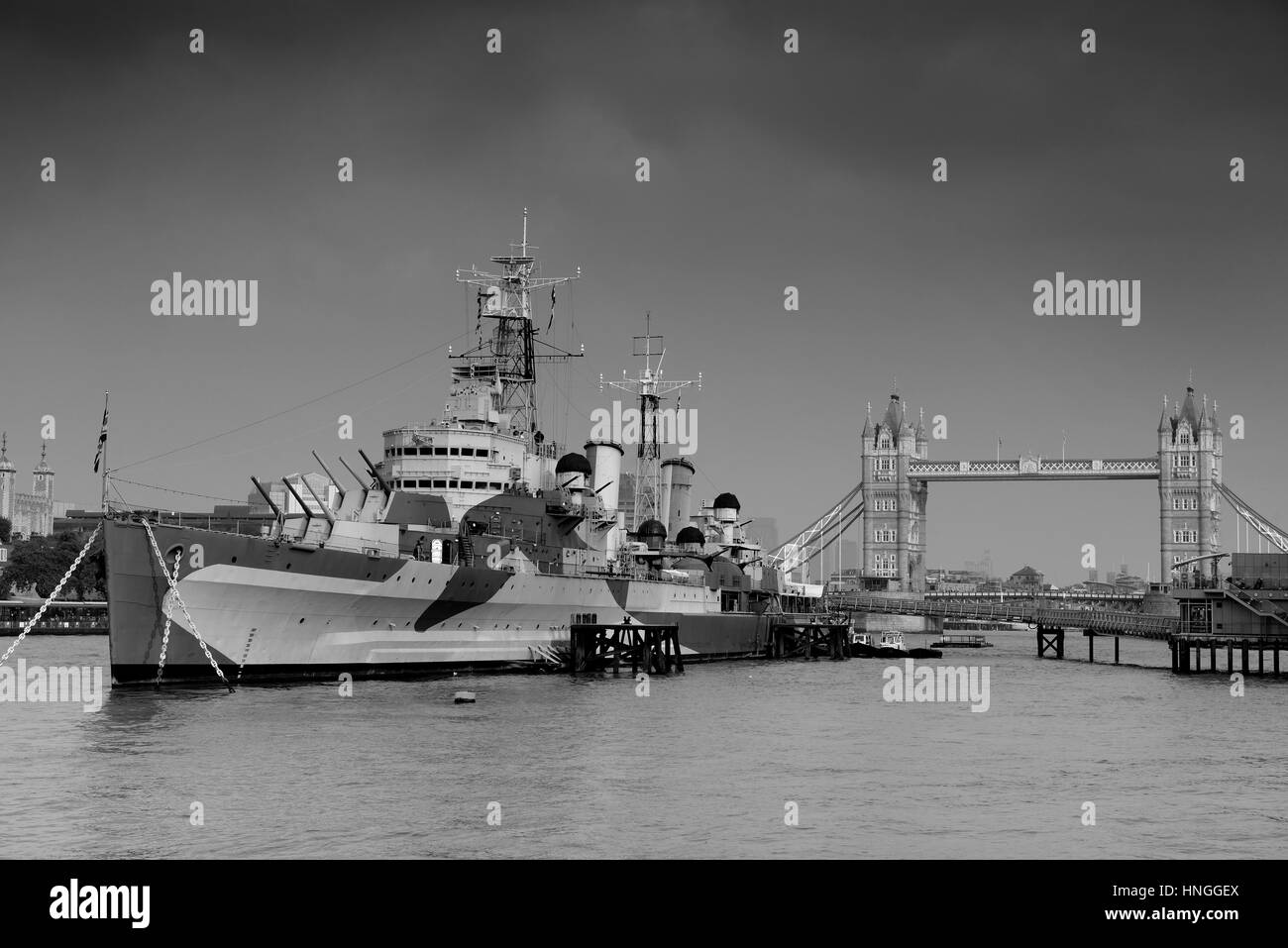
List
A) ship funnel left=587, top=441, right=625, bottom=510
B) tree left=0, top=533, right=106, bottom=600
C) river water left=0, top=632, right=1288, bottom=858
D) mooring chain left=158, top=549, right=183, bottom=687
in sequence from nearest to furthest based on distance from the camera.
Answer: river water left=0, top=632, right=1288, bottom=858 < mooring chain left=158, top=549, right=183, bottom=687 < ship funnel left=587, top=441, right=625, bottom=510 < tree left=0, top=533, right=106, bottom=600

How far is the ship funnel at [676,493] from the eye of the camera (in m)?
65.8

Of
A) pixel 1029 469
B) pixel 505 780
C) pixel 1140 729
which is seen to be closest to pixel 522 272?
pixel 1140 729

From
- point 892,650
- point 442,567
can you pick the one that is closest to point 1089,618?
point 892,650

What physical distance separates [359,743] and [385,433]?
20.9 m

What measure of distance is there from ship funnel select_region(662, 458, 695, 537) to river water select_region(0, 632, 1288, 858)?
28.4m

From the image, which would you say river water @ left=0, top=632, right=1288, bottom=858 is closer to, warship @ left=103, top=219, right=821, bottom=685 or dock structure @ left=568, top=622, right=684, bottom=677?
warship @ left=103, top=219, right=821, bottom=685

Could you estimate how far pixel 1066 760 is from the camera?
26.1m

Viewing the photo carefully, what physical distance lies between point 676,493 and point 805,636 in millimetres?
10774

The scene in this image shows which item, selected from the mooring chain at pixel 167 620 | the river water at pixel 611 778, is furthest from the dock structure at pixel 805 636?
the mooring chain at pixel 167 620

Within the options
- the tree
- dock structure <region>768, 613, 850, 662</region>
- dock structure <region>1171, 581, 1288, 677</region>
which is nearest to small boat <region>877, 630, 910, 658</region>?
dock structure <region>768, 613, 850, 662</region>

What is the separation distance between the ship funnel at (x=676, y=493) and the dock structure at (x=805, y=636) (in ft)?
22.4

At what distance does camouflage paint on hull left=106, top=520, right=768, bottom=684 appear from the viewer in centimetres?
3119

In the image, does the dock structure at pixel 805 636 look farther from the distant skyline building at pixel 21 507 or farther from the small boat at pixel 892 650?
the distant skyline building at pixel 21 507
